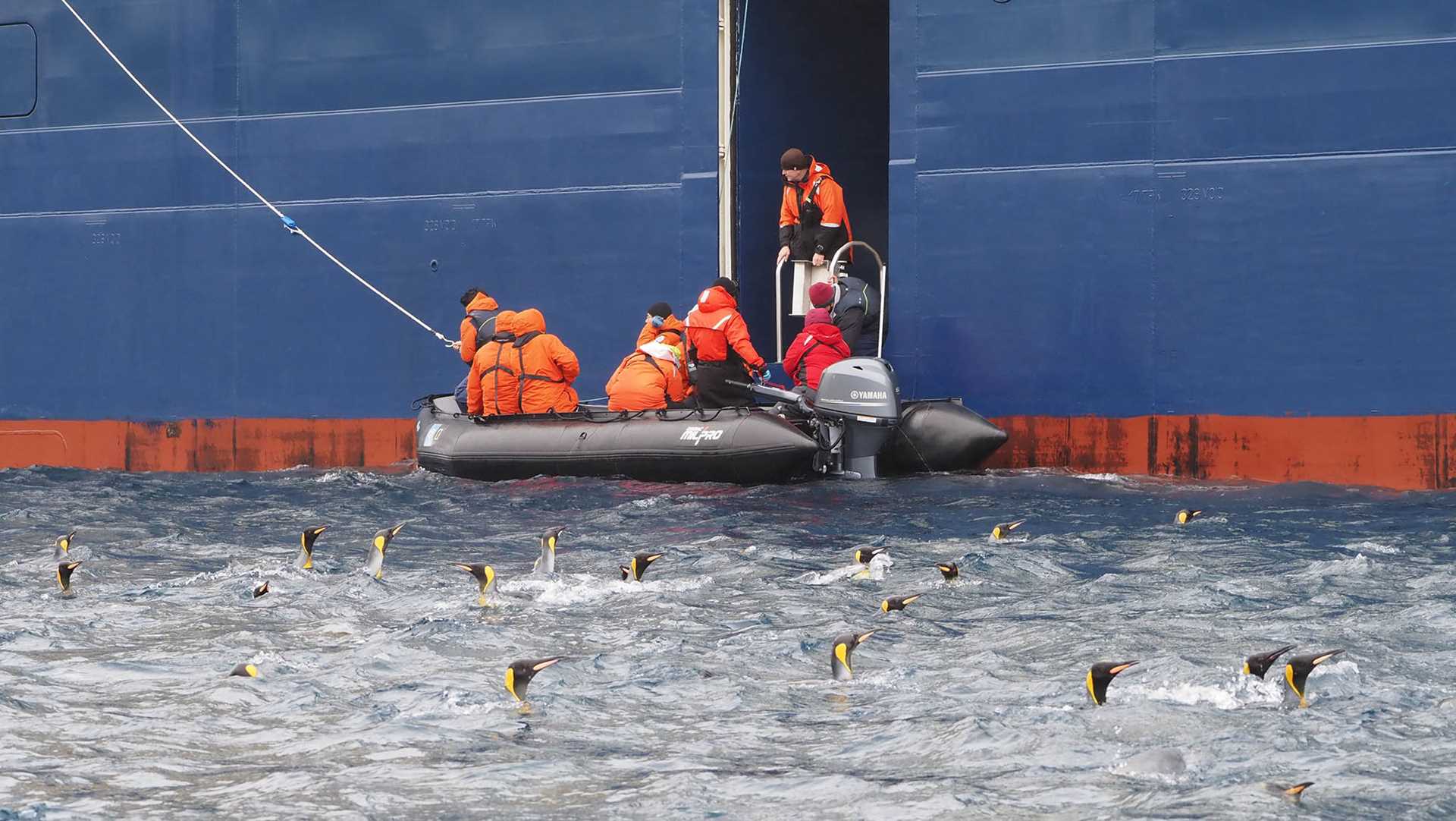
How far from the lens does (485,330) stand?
537 inches

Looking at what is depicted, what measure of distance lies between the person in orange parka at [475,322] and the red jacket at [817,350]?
2.54 meters

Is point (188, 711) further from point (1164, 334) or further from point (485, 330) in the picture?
point (1164, 334)

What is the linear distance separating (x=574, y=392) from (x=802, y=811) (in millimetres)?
8811

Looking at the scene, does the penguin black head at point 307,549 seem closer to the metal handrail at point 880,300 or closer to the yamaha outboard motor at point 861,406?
the yamaha outboard motor at point 861,406

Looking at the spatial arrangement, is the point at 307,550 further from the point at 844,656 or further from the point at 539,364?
the point at 539,364

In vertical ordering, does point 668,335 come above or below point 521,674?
above

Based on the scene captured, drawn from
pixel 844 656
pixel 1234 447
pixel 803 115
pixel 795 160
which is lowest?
pixel 844 656

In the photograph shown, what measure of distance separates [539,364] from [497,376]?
14.0 inches

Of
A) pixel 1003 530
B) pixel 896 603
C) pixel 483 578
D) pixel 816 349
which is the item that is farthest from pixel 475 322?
pixel 896 603

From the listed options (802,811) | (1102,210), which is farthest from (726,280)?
(802,811)

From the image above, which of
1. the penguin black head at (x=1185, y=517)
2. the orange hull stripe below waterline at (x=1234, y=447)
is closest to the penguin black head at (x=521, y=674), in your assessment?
the penguin black head at (x=1185, y=517)

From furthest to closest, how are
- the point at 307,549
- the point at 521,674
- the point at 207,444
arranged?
the point at 207,444
the point at 307,549
the point at 521,674

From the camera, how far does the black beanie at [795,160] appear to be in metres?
13.4

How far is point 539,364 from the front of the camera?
524 inches
